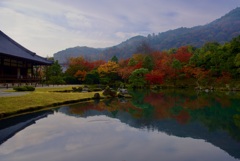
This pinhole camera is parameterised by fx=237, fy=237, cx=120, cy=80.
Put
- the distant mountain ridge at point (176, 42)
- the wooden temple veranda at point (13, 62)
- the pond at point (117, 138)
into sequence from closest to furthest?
the pond at point (117, 138) < the wooden temple veranda at point (13, 62) < the distant mountain ridge at point (176, 42)

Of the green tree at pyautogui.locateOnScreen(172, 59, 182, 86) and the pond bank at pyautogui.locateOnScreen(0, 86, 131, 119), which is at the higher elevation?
the green tree at pyautogui.locateOnScreen(172, 59, 182, 86)

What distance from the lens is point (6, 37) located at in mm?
28266

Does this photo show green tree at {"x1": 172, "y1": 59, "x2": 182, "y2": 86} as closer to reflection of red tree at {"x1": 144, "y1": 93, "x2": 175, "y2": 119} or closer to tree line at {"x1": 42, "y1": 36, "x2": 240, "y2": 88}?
tree line at {"x1": 42, "y1": 36, "x2": 240, "y2": 88}

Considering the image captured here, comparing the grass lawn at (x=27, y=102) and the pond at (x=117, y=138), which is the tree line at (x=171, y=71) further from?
the pond at (x=117, y=138)

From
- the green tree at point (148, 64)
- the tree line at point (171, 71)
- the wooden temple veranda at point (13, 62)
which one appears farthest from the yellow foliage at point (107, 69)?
the wooden temple veranda at point (13, 62)

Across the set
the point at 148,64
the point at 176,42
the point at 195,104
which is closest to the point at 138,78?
the point at 148,64

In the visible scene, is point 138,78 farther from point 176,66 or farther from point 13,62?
point 13,62

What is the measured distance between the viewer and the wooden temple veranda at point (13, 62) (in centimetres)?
2430

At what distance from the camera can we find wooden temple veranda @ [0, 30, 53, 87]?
24297mm

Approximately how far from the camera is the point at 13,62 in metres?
27.2

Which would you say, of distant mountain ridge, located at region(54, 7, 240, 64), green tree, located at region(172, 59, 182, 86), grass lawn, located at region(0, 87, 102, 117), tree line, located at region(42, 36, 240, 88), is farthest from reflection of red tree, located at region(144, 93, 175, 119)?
distant mountain ridge, located at region(54, 7, 240, 64)

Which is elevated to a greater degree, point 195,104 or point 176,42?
point 176,42


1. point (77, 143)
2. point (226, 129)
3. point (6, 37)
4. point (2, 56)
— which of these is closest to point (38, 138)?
point (77, 143)

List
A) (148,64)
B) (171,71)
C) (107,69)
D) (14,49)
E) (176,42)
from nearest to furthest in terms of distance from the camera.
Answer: (14,49)
(107,69)
(171,71)
(148,64)
(176,42)
